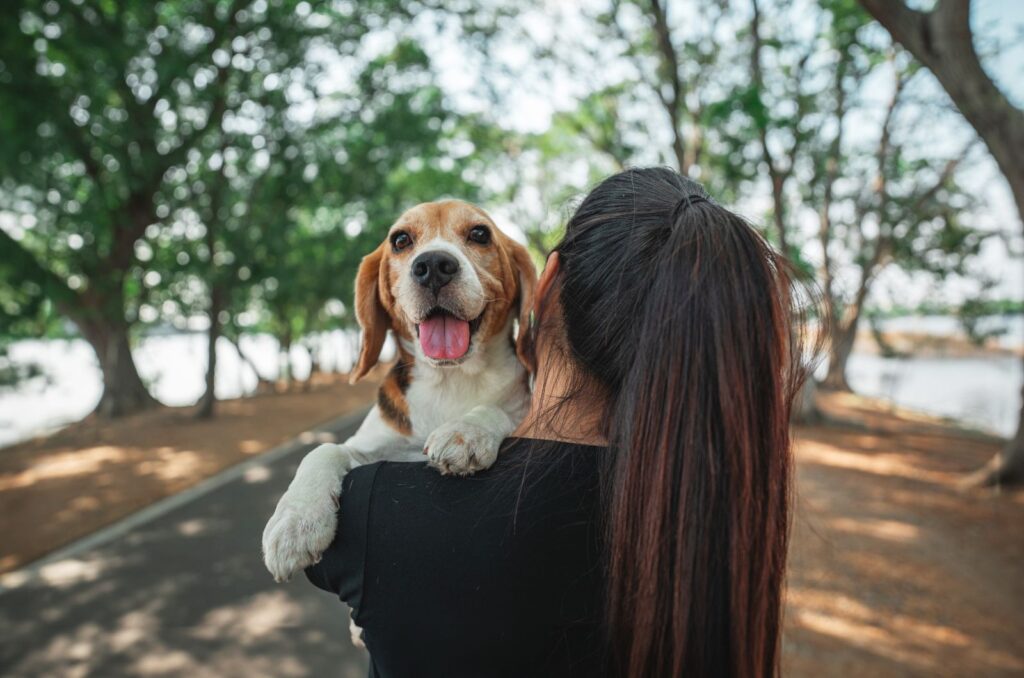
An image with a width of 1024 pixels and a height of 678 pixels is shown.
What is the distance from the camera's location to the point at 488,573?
4.47 feet

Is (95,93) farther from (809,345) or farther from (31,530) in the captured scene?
(809,345)

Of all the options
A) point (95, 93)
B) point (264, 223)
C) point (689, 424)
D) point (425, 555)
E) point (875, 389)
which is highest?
point (95, 93)

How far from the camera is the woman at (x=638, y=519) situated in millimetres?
1330

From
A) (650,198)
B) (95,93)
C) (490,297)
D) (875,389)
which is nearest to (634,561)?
(650,198)

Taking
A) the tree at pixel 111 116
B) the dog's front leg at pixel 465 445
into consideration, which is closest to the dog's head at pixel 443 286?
the dog's front leg at pixel 465 445

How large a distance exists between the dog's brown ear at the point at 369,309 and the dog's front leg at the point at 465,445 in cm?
65

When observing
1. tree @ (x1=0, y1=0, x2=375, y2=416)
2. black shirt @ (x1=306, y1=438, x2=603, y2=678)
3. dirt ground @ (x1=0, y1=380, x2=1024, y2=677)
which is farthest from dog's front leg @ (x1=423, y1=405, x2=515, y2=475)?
tree @ (x1=0, y1=0, x2=375, y2=416)

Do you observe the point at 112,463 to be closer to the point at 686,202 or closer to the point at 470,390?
the point at 470,390

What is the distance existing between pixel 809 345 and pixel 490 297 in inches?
41.7

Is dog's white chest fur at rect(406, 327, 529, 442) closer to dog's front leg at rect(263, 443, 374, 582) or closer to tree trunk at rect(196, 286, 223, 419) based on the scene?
dog's front leg at rect(263, 443, 374, 582)

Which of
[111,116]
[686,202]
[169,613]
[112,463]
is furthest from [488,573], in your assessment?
[111,116]

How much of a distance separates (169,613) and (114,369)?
12.4 meters

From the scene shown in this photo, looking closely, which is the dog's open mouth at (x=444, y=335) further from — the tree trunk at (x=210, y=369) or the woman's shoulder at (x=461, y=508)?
the tree trunk at (x=210, y=369)

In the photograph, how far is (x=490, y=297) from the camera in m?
2.27
